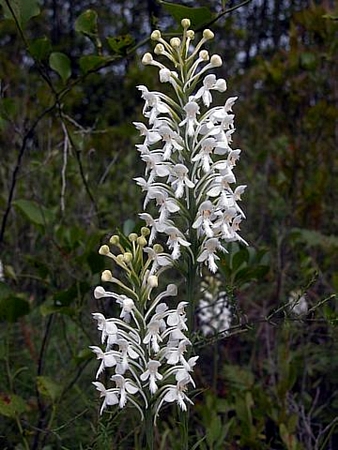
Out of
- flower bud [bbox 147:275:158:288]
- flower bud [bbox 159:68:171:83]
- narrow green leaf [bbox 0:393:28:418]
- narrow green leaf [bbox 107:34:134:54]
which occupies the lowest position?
narrow green leaf [bbox 0:393:28:418]

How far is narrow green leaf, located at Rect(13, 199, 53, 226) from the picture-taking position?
2.63 meters

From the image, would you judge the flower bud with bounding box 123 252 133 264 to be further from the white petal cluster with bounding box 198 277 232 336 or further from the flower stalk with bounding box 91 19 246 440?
the white petal cluster with bounding box 198 277 232 336

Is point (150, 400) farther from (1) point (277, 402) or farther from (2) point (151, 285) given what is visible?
(1) point (277, 402)

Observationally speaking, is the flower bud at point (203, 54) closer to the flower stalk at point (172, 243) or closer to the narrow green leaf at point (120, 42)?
the flower stalk at point (172, 243)

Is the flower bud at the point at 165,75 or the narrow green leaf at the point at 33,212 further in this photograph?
the narrow green leaf at the point at 33,212

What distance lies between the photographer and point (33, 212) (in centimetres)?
268

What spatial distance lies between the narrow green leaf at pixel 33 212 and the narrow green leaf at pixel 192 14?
0.86m

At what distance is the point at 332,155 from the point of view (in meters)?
5.09

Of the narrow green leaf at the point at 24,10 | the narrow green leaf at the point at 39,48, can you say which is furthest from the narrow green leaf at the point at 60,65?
the narrow green leaf at the point at 24,10

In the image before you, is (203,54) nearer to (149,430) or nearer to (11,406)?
(149,430)

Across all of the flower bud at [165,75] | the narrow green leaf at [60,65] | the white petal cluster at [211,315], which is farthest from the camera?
the white petal cluster at [211,315]

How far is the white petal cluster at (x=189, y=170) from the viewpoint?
169 cm

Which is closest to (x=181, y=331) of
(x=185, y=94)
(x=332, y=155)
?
(x=185, y=94)

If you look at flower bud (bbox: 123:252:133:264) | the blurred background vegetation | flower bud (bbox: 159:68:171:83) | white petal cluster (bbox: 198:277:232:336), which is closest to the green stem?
the blurred background vegetation
